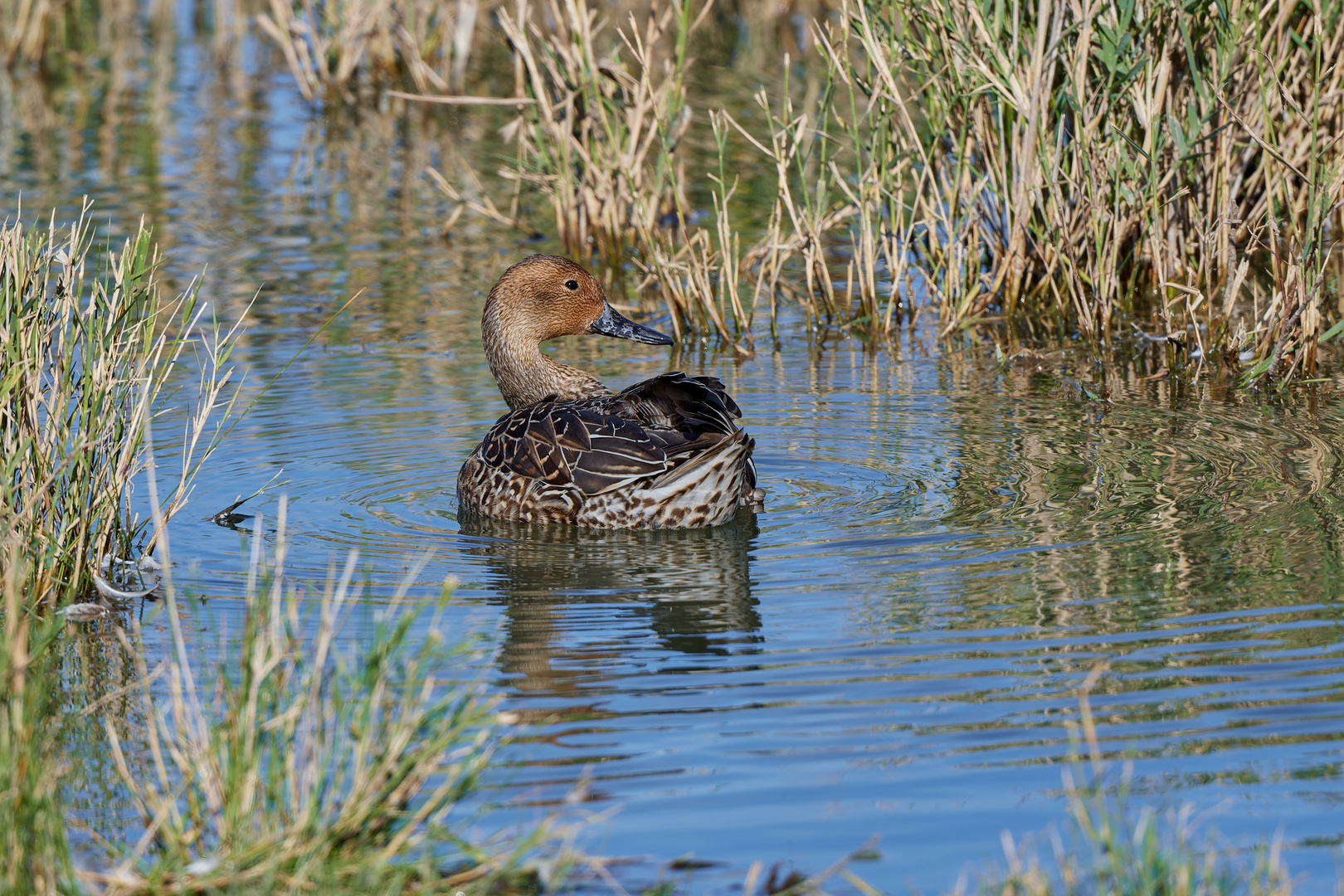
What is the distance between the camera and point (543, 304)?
801cm

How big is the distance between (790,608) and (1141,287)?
210 inches

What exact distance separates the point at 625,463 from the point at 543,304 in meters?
1.65

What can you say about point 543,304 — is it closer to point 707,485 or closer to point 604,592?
point 707,485

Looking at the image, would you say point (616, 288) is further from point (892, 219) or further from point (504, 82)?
point (504, 82)

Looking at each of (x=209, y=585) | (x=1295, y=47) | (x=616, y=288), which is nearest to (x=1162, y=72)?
(x=1295, y=47)

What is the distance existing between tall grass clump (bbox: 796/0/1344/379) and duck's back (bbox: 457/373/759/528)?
2.58m

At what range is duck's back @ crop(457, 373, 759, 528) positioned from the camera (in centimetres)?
655

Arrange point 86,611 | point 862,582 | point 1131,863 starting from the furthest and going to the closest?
point 862,582 → point 86,611 → point 1131,863

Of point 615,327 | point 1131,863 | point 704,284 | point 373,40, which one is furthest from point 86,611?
point 373,40

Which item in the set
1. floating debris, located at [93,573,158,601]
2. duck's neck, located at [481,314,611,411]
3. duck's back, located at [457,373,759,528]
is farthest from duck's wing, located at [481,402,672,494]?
floating debris, located at [93,573,158,601]

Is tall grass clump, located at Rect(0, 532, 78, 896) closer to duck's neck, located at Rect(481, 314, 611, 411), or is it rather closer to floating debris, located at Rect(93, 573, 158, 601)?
floating debris, located at Rect(93, 573, 158, 601)

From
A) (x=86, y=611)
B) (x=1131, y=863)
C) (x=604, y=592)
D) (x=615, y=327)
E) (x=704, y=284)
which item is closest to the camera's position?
(x=1131, y=863)

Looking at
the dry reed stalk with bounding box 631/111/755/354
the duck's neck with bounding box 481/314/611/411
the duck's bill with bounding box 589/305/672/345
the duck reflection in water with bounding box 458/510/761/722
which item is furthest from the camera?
the dry reed stalk with bounding box 631/111/755/354

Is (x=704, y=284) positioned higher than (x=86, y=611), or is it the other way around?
(x=704, y=284)
